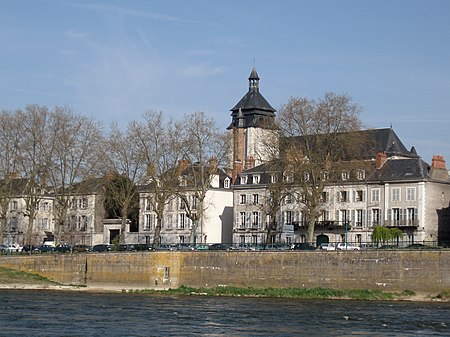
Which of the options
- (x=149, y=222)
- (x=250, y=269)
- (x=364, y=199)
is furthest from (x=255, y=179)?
(x=250, y=269)

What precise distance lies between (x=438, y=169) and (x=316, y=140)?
15.6 m

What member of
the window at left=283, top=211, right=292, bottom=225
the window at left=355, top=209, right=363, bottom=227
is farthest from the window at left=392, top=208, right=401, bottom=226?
the window at left=283, top=211, right=292, bottom=225

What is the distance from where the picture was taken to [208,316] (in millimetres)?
52125

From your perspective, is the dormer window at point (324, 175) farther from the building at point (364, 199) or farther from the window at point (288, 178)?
the window at point (288, 178)

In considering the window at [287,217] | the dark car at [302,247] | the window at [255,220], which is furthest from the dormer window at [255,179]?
the dark car at [302,247]

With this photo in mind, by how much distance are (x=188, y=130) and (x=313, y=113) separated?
41.2ft

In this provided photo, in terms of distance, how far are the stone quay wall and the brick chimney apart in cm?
2601

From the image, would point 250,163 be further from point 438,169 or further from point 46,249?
point 46,249

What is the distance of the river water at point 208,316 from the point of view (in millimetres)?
45406

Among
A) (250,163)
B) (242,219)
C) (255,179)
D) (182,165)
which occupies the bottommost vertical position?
(242,219)

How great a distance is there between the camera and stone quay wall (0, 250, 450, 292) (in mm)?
64500

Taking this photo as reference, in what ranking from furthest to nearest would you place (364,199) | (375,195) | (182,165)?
(364,199), (375,195), (182,165)

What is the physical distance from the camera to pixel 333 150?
82.4 meters

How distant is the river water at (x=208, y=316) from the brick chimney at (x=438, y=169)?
1217 inches
